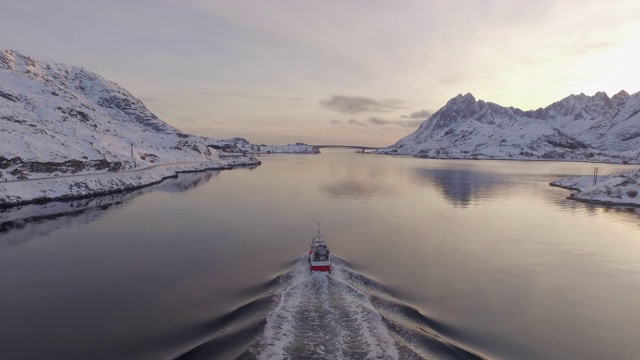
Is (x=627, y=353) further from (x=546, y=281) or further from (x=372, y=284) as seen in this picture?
(x=372, y=284)

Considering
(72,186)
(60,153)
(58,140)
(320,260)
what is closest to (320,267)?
(320,260)

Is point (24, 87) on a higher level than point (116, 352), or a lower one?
higher

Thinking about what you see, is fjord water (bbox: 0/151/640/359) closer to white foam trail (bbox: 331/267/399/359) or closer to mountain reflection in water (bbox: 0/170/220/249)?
white foam trail (bbox: 331/267/399/359)

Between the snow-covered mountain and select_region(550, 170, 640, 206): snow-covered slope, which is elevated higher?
the snow-covered mountain

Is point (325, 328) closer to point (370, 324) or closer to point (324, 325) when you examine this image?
point (324, 325)

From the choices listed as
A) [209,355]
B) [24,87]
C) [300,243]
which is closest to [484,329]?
[209,355]

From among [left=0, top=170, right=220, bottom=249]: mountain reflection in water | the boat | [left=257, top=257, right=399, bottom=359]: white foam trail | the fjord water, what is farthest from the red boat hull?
[left=0, top=170, right=220, bottom=249]: mountain reflection in water

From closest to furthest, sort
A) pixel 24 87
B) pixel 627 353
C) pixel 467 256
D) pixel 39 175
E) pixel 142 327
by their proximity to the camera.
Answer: pixel 627 353
pixel 142 327
pixel 467 256
pixel 39 175
pixel 24 87
